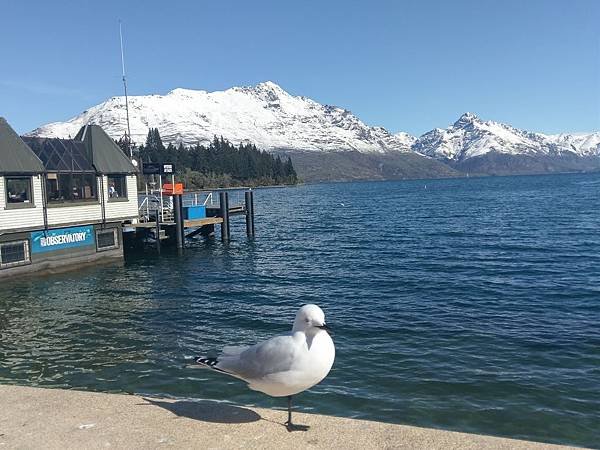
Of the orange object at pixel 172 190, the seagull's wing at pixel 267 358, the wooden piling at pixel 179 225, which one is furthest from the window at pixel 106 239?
the seagull's wing at pixel 267 358

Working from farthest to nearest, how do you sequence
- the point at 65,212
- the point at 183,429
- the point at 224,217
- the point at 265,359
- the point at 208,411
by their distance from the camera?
the point at 224,217, the point at 65,212, the point at 208,411, the point at 265,359, the point at 183,429

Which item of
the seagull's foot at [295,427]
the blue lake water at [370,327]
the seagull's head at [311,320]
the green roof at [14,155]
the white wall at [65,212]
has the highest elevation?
the green roof at [14,155]

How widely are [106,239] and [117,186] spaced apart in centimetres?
340

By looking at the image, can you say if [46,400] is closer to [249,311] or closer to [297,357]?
[297,357]

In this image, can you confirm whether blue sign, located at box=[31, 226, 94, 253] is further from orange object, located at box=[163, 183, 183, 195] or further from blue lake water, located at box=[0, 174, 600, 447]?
orange object, located at box=[163, 183, 183, 195]

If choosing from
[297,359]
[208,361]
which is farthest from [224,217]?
[297,359]

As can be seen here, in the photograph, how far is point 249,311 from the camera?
67.6 ft

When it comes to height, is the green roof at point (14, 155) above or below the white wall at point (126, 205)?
above

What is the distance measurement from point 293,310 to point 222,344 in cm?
503

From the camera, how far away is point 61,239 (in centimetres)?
2941

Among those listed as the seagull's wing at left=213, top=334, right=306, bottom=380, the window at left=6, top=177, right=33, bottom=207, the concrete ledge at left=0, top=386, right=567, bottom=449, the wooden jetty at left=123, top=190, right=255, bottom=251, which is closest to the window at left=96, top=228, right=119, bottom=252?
the wooden jetty at left=123, top=190, right=255, bottom=251

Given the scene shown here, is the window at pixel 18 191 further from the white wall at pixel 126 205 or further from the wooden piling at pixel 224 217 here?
the wooden piling at pixel 224 217

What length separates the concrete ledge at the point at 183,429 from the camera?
6.61 m

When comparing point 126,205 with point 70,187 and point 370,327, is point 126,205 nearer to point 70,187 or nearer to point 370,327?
point 70,187
